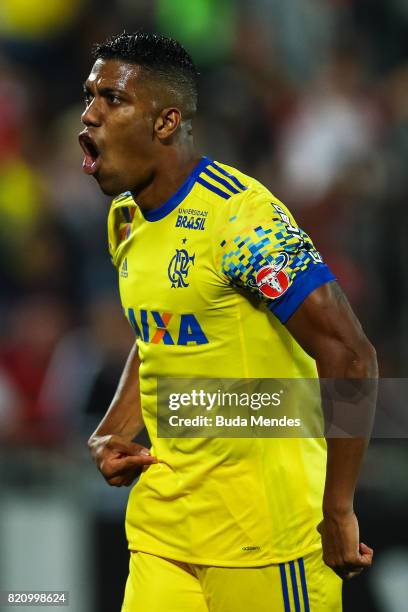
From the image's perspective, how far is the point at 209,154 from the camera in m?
7.65

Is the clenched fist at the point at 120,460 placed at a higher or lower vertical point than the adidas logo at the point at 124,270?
lower

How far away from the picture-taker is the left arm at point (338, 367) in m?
2.95

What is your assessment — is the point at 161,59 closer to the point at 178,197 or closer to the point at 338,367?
the point at 178,197

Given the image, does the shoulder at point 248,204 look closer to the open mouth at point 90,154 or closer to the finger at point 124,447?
the open mouth at point 90,154

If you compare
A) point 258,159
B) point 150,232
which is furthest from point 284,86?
point 150,232

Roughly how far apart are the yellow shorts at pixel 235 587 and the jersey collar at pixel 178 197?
1004mm

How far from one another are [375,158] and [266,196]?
4.16 m

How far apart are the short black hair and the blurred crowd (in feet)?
9.64

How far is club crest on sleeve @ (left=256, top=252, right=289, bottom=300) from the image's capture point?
117 inches

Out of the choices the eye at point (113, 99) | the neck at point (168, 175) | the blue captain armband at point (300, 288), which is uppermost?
the eye at point (113, 99)

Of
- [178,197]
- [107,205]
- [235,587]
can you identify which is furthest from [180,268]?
[107,205]

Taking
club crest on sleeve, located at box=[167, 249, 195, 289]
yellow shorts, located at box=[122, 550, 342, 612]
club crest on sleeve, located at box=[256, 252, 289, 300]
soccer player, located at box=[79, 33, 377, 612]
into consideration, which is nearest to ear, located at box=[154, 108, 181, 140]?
soccer player, located at box=[79, 33, 377, 612]

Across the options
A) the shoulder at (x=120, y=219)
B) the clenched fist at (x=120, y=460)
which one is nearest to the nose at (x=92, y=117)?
the shoulder at (x=120, y=219)

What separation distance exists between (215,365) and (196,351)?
7cm
